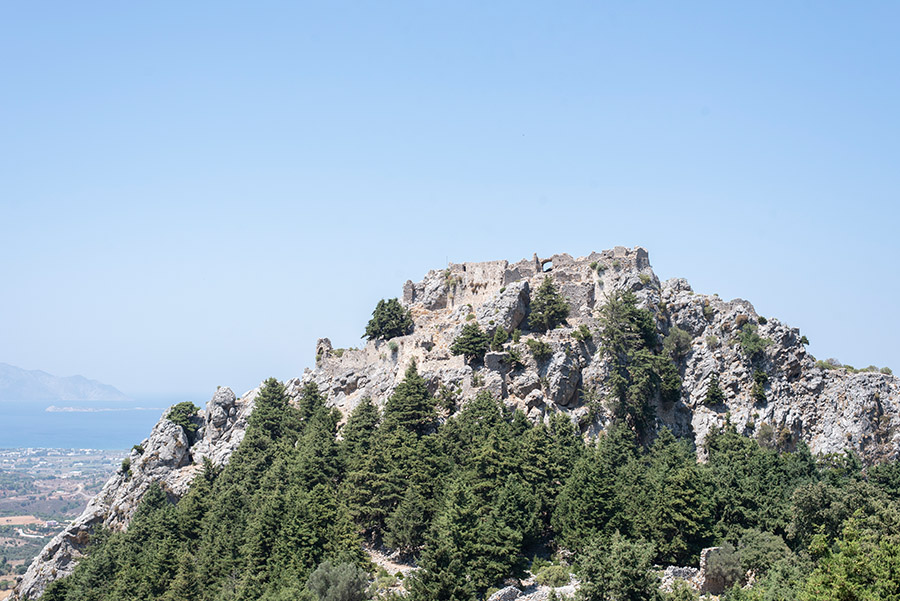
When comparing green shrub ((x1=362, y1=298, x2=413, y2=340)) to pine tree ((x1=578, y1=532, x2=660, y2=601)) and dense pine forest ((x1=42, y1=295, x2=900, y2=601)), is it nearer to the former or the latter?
dense pine forest ((x1=42, y1=295, x2=900, y2=601))

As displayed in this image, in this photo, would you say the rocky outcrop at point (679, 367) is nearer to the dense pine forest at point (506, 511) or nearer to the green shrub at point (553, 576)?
the dense pine forest at point (506, 511)

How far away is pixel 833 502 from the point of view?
4419 centimetres

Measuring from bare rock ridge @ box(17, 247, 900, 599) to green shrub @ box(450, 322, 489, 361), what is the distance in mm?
852

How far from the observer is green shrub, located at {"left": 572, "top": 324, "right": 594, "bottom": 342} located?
66.6m

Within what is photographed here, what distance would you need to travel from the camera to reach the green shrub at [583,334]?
66625mm

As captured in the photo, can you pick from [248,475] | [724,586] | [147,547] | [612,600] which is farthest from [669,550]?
[147,547]

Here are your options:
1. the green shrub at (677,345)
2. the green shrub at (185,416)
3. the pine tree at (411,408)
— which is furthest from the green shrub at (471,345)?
the green shrub at (185,416)

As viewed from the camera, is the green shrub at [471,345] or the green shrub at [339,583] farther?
the green shrub at [471,345]

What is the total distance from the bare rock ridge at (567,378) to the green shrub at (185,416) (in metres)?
0.87

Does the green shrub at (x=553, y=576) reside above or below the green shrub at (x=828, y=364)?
below

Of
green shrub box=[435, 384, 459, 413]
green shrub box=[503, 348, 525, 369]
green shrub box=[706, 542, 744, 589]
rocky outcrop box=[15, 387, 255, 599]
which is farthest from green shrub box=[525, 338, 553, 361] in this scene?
rocky outcrop box=[15, 387, 255, 599]

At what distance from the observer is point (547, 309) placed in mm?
69000

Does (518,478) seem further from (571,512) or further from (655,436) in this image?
(655,436)

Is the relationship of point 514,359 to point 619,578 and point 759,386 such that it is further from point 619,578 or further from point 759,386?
point 619,578
